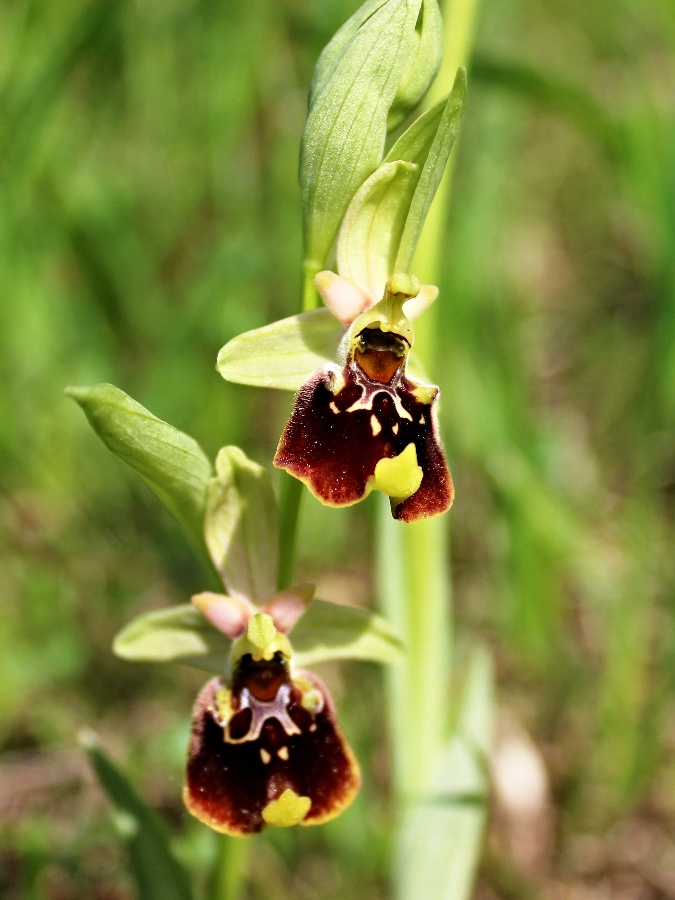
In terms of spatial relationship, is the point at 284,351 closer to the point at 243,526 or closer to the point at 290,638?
the point at 243,526

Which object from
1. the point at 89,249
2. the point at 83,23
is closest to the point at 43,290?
the point at 89,249

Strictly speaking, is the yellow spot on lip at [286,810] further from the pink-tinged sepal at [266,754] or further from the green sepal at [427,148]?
the green sepal at [427,148]

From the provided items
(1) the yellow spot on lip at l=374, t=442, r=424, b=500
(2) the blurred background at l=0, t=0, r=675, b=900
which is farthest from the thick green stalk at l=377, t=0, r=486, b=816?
(1) the yellow spot on lip at l=374, t=442, r=424, b=500

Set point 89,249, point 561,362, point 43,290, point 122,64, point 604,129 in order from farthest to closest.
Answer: point 561,362, point 122,64, point 89,249, point 43,290, point 604,129

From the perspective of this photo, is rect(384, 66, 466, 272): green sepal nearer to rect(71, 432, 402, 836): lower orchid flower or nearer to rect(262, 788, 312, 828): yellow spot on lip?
rect(71, 432, 402, 836): lower orchid flower

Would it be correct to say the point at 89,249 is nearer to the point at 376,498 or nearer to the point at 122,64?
the point at 122,64

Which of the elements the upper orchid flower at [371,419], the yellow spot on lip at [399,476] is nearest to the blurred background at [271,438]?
the upper orchid flower at [371,419]

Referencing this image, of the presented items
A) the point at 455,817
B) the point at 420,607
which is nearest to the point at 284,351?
the point at 420,607
